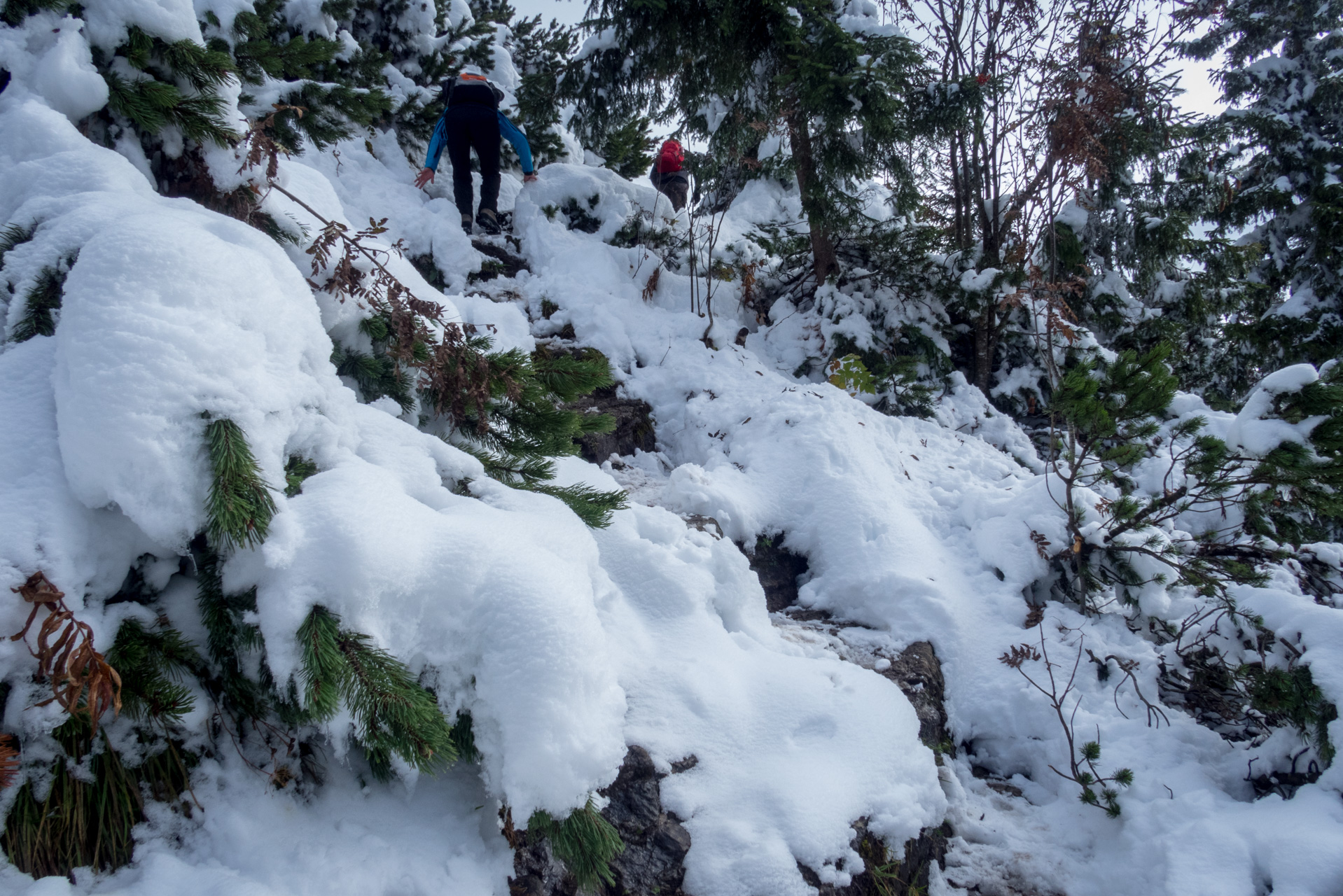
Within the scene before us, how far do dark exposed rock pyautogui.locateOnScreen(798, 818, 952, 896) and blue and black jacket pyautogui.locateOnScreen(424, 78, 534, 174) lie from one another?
7624mm

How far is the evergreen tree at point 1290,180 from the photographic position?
32.5 ft

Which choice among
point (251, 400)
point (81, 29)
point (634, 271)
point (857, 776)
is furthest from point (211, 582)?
point (634, 271)

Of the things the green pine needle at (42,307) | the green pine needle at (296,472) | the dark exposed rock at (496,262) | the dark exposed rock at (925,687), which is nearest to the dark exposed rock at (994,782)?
the dark exposed rock at (925,687)

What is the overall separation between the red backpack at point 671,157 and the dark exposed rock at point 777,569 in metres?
8.08

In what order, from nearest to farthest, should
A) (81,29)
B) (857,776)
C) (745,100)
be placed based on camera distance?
(81,29)
(857,776)
(745,100)

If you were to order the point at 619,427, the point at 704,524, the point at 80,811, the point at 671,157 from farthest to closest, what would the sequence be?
the point at 671,157 < the point at 619,427 < the point at 704,524 < the point at 80,811

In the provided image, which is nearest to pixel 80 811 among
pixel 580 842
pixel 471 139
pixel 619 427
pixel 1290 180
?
pixel 580 842

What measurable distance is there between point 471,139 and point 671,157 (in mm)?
4257

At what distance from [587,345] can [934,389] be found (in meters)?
3.59

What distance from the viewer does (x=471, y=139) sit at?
7066 millimetres

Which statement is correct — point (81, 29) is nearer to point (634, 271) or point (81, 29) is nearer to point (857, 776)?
point (857, 776)

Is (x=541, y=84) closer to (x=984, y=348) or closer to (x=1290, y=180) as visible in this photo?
(x=984, y=348)

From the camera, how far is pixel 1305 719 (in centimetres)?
255

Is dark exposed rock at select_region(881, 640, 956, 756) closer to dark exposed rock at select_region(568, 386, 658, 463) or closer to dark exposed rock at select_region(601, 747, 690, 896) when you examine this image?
dark exposed rock at select_region(601, 747, 690, 896)
